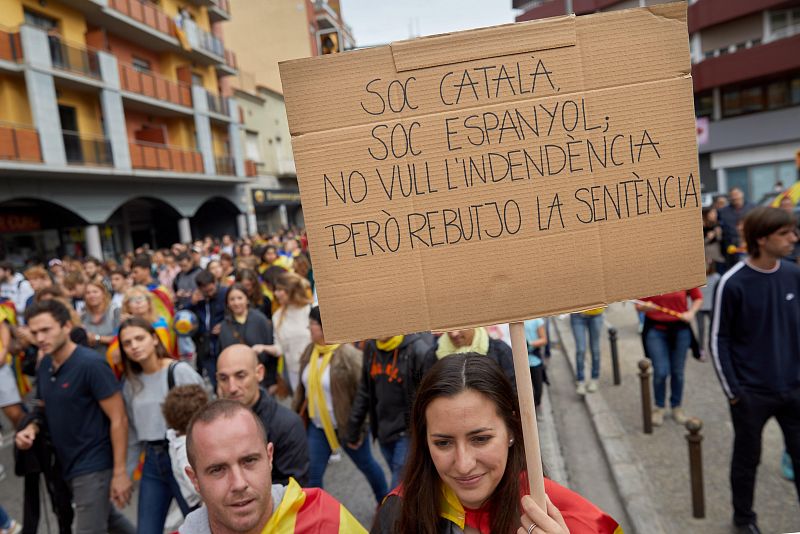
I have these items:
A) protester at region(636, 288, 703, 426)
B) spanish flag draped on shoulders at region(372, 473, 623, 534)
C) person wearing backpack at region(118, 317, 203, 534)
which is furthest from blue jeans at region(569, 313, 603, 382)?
spanish flag draped on shoulders at region(372, 473, 623, 534)

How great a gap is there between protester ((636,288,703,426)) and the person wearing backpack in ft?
13.0

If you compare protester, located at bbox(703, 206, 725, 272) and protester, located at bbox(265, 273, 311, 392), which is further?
protester, located at bbox(703, 206, 725, 272)

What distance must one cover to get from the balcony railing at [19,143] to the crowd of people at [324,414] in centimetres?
1250

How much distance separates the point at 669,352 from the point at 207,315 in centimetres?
502

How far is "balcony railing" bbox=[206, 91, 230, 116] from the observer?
25172mm

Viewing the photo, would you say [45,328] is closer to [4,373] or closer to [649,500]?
[4,373]

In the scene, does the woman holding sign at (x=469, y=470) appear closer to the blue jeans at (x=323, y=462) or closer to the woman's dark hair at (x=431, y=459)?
the woman's dark hair at (x=431, y=459)

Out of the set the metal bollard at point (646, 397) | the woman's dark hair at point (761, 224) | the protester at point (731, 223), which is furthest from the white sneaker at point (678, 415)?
the protester at point (731, 223)

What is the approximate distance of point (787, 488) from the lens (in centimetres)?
382

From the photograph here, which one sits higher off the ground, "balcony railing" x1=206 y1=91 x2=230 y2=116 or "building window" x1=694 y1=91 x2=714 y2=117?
"balcony railing" x1=206 y1=91 x2=230 y2=116

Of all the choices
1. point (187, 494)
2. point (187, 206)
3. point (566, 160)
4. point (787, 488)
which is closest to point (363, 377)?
point (187, 494)

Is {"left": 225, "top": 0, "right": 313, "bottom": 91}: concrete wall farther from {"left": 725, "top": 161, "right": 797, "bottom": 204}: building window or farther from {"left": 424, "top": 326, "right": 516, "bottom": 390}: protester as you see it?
{"left": 725, "top": 161, "right": 797, "bottom": 204}: building window

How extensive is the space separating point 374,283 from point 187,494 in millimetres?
2355

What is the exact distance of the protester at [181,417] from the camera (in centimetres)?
290
